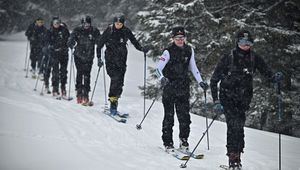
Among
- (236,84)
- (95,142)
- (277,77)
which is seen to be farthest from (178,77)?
(95,142)

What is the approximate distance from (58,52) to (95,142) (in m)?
5.86

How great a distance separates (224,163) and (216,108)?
53.4 inches

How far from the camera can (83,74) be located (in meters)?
11.1

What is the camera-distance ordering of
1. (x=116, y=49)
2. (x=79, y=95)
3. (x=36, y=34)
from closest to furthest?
1. (x=116, y=49)
2. (x=79, y=95)
3. (x=36, y=34)

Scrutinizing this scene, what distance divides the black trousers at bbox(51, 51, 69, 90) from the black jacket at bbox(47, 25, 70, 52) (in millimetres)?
169

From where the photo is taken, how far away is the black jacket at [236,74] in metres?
6.32

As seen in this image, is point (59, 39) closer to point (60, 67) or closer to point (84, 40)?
point (60, 67)

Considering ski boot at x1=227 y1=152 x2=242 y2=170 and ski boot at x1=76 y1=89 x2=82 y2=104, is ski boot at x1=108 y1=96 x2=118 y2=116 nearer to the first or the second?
ski boot at x1=76 y1=89 x2=82 y2=104

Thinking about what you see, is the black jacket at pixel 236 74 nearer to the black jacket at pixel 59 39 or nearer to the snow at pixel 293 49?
the snow at pixel 293 49

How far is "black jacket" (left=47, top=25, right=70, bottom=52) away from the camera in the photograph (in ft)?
39.8

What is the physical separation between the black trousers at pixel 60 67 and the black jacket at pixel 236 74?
22.4 ft

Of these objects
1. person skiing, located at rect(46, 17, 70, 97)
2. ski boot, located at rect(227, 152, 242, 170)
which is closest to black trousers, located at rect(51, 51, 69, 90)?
person skiing, located at rect(46, 17, 70, 97)

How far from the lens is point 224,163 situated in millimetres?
6992

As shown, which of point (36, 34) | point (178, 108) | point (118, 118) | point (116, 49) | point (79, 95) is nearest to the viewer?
point (178, 108)
